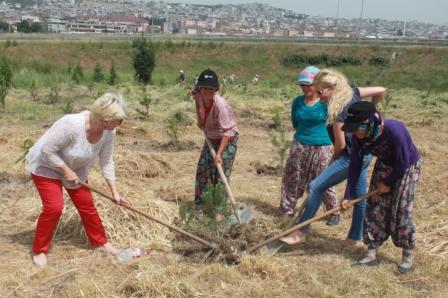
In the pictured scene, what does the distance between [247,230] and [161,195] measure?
167cm

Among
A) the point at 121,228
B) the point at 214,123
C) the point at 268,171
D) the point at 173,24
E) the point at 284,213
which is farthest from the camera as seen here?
the point at 173,24

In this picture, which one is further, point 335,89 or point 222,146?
point 222,146

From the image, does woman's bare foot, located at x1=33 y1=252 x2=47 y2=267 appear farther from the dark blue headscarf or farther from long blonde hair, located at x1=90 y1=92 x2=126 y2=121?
the dark blue headscarf

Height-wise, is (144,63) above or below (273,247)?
below

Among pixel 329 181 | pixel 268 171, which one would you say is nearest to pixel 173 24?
pixel 268 171

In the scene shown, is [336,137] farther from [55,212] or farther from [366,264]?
[55,212]

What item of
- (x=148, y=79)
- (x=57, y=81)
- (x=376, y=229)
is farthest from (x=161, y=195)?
(x=148, y=79)

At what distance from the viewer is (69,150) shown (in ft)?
11.7

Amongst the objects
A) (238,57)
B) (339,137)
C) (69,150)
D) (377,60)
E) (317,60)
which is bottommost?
(238,57)

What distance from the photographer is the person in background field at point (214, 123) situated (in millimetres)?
4215

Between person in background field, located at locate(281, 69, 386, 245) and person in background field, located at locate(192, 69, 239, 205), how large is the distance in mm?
790

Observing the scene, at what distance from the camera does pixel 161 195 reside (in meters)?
5.54

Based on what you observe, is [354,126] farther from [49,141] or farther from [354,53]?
[354,53]

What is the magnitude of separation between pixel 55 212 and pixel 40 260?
403 mm
